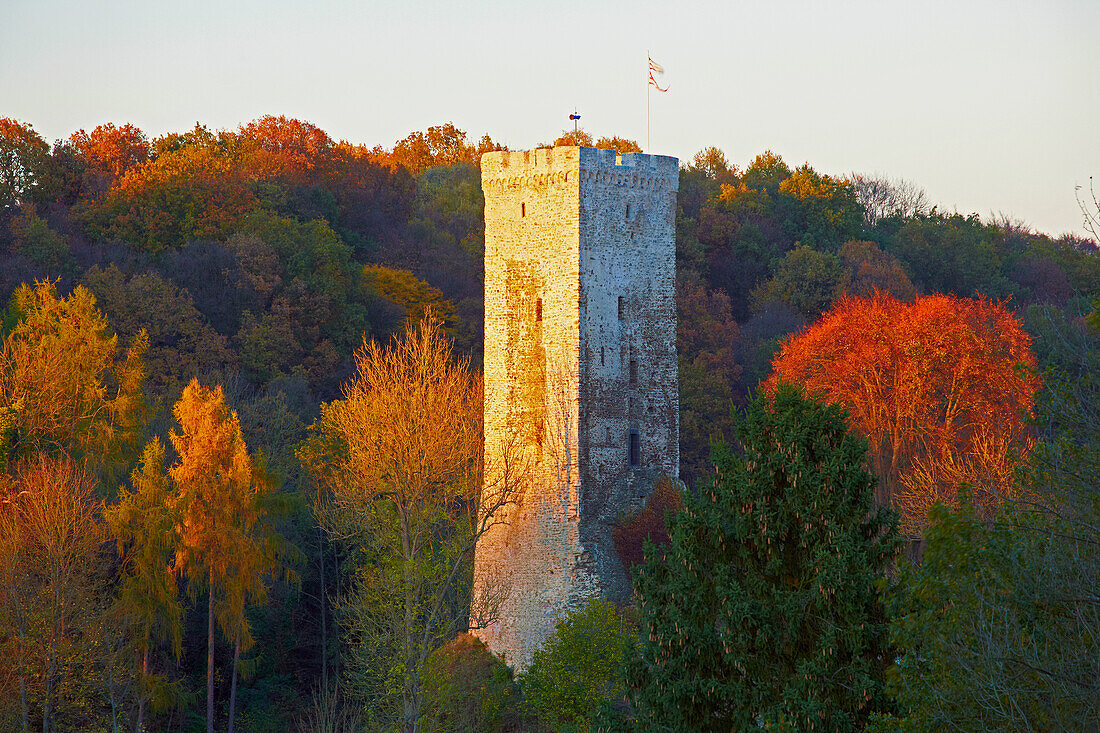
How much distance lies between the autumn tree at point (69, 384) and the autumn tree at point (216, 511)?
66.1 inches

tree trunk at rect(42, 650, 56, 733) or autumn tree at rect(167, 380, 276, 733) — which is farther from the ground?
autumn tree at rect(167, 380, 276, 733)

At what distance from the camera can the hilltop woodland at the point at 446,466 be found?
34.1 feet

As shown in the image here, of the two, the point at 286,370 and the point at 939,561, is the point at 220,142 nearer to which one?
the point at 286,370

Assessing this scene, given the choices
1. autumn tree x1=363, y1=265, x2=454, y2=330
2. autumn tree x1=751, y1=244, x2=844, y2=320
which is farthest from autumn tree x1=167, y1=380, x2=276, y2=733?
autumn tree x1=751, y1=244, x2=844, y2=320

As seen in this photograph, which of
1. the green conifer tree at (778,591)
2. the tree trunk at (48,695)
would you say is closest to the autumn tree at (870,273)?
the tree trunk at (48,695)

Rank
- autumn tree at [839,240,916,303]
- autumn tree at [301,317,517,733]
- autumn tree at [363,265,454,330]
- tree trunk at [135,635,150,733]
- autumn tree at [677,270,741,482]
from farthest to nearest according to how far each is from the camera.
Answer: autumn tree at [839,240,916,303] → autumn tree at [363,265,454,330] → autumn tree at [677,270,741,482] → tree trunk at [135,635,150,733] → autumn tree at [301,317,517,733]

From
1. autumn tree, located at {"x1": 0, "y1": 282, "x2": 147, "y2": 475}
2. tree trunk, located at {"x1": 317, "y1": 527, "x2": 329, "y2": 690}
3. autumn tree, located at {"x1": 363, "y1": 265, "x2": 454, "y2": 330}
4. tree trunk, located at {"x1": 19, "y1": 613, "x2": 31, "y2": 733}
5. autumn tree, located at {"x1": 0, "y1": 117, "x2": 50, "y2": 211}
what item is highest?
autumn tree, located at {"x1": 0, "y1": 117, "x2": 50, "y2": 211}

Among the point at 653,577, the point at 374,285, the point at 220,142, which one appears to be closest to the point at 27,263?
the point at 374,285

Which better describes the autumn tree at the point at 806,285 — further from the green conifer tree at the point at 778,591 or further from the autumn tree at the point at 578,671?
the green conifer tree at the point at 778,591

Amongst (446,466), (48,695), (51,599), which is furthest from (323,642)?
(48,695)

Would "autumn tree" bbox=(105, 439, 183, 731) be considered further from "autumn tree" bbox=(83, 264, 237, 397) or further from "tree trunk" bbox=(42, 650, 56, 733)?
"autumn tree" bbox=(83, 264, 237, 397)

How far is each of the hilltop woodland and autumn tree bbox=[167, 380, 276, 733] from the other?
6 cm

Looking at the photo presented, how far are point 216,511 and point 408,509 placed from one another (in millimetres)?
3556

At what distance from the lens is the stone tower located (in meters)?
21.9
